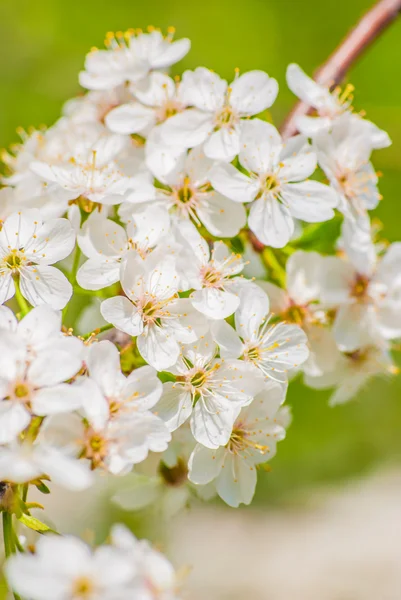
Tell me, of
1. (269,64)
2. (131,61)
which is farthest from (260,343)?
(269,64)

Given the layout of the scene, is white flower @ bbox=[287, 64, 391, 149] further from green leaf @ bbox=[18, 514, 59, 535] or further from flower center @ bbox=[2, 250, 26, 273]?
green leaf @ bbox=[18, 514, 59, 535]

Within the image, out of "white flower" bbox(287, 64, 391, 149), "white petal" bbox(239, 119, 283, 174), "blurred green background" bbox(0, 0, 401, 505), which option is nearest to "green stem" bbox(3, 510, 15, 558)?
"white petal" bbox(239, 119, 283, 174)

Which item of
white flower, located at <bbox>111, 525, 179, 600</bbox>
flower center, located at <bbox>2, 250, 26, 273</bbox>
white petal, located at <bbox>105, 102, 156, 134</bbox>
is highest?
white petal, located at <bbox>105, 102, 156, 134</bbox>

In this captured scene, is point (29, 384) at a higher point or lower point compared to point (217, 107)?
lower

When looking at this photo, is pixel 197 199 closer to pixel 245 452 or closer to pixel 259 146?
pixel 259 146

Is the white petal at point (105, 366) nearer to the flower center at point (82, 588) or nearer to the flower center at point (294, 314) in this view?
the flower center at point (82, 588)

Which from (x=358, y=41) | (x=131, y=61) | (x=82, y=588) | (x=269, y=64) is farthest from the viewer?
(x=269, y=64)
